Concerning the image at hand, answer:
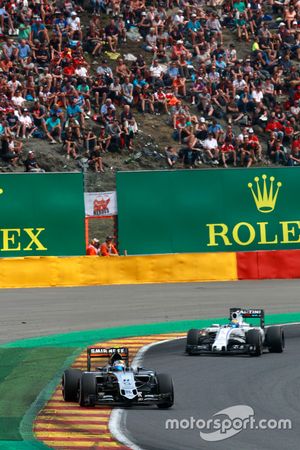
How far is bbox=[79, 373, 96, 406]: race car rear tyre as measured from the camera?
1331cm

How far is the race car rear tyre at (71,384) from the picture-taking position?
45.2ft

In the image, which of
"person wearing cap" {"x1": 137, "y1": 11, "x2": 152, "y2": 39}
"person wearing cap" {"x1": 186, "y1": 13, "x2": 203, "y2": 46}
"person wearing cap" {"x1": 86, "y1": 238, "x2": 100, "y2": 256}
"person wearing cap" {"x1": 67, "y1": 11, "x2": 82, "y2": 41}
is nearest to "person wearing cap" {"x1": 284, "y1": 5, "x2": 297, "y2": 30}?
"person wearing cap" {"x1": 186, "y1": 13, "x2": 203, "y2": 46}

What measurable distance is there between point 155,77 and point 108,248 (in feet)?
29.5

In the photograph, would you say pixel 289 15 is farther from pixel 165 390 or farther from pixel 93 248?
pixel 165 390

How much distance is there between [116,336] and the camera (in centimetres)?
2086

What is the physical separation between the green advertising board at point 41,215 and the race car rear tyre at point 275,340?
36.2 feet

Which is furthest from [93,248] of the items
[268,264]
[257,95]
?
[257,95]

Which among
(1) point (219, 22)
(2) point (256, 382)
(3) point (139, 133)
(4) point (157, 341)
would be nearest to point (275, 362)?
(2) point (256, 382)

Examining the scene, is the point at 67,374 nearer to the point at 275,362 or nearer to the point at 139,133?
the point at 275,362

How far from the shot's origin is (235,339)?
58.9 ft

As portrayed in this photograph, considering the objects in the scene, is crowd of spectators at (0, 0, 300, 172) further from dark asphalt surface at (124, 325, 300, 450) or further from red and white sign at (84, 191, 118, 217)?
dark asphalt surface at (124, 325, 300, 450)

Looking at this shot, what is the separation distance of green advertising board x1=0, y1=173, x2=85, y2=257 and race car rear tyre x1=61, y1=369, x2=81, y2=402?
14705 millimetres

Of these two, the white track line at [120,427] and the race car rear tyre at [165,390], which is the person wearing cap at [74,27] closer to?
the race car rear tyre at [165,390]

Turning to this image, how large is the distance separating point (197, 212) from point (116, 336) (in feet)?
29.9
